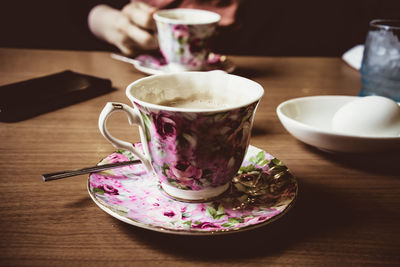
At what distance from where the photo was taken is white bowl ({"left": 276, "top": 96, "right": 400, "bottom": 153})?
0.50 metres

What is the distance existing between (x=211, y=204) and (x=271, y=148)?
0.21 metres

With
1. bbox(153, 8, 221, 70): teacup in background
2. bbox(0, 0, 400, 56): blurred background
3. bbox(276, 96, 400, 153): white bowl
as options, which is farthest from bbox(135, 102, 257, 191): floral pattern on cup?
bbox(0, 0, 400, 56): blurred background

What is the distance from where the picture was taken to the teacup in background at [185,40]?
87cm

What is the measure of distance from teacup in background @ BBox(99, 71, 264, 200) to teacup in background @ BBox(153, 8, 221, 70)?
442 millimetres

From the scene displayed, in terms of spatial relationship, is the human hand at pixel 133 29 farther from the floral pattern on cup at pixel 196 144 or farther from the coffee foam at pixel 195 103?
the floral pattern on cup at pixel 196 144

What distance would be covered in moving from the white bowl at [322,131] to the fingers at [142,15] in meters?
0.63

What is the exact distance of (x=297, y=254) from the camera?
0.34 meters

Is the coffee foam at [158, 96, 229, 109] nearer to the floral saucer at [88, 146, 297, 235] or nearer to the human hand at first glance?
the floral saucer at [88, 146, 297, 235]

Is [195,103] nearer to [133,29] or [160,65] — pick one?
[160,65]

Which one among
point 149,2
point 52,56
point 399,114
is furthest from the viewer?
point 149,2

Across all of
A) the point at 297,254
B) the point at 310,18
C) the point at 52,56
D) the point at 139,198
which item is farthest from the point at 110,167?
the point at 310,18

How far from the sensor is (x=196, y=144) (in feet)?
1.26

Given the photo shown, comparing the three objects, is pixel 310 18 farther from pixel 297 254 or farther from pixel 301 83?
pixel 297 254

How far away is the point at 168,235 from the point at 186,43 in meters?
0.62
